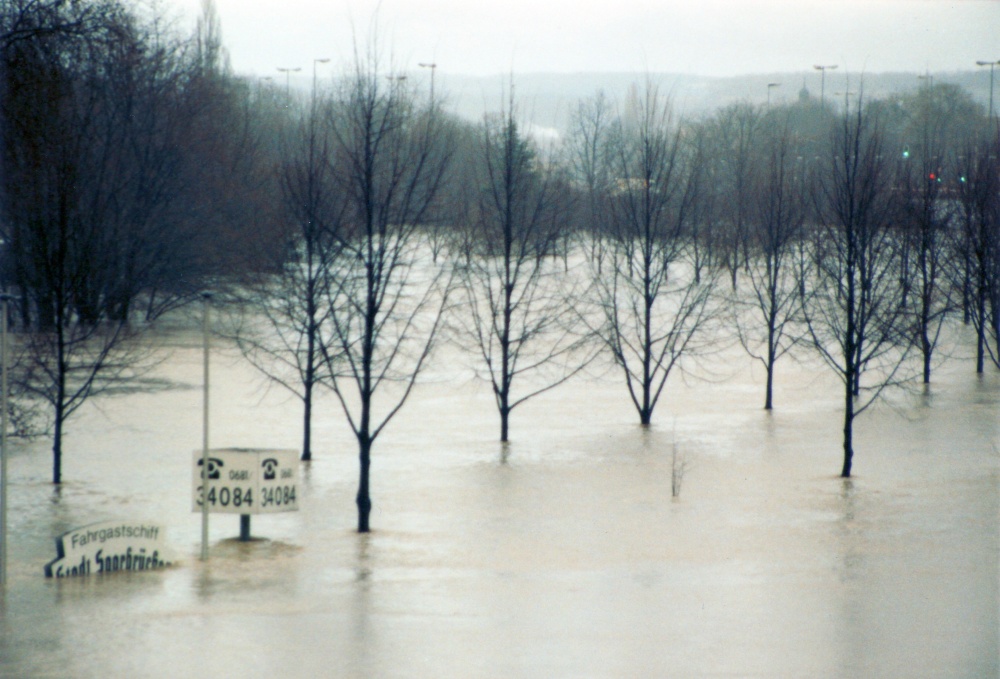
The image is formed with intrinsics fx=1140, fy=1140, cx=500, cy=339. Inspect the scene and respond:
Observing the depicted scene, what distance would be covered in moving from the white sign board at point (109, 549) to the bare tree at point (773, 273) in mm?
20482

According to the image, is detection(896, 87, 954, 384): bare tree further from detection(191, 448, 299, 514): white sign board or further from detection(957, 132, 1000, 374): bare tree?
detection(191, 448, 299, 514): white sign board

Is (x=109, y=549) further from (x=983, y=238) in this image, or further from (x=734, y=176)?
(x=734, y=176)

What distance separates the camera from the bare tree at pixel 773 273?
34.5 metres

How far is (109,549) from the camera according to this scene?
549 inches

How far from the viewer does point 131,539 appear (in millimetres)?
14031

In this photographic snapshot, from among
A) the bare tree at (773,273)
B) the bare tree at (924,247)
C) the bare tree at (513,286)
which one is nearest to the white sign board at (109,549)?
the bare tree at (513,286)

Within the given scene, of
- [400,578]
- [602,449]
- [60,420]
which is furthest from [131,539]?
[602,449]

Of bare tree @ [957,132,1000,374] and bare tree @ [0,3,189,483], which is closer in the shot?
bare tree @ [0,3,189,483]

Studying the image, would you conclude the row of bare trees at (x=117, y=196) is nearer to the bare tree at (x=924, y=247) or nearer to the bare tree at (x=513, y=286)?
the bare tree at (x=513, y=286)

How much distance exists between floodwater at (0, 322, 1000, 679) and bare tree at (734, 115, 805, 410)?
5.95 meters

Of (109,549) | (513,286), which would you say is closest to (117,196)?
(513,286)

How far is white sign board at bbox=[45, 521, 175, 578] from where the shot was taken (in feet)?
44.8

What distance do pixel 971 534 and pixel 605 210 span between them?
41.8m

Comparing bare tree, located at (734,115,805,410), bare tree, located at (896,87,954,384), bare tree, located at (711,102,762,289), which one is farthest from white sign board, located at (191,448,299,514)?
bare tree, located at (711,102,762,289)
